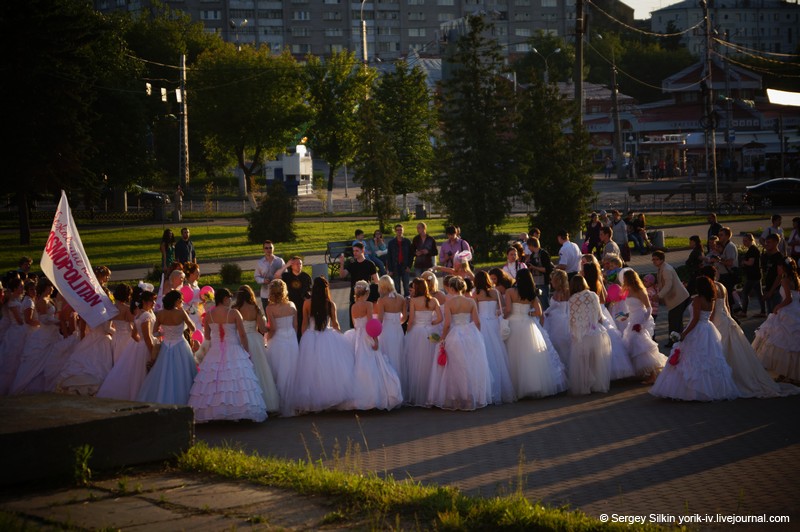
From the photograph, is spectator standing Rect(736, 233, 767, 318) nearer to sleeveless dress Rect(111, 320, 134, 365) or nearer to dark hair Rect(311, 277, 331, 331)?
dark hair Rect(311, 277, 331, 331)

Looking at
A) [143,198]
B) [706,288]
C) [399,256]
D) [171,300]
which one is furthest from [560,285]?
[143,198]

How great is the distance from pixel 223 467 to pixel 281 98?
214 feet

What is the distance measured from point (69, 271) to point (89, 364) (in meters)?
2.38

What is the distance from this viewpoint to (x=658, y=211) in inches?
2232

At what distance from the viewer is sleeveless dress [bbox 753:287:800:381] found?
49.2ft

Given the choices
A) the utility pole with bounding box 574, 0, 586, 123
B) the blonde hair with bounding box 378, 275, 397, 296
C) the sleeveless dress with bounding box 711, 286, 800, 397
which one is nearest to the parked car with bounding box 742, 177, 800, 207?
the utility pole with bounding box 574, 0, 586, 123

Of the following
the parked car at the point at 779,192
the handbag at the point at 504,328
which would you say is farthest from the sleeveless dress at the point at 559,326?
the parked car at the point at 779,192

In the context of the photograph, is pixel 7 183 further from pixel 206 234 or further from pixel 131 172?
pixel 131 172

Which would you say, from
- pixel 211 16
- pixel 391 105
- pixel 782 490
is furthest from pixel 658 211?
pixel 211 16

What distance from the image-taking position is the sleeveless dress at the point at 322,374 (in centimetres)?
1390

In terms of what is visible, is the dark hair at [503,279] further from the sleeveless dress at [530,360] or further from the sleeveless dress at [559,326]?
the sleeveless dress at [559,326]

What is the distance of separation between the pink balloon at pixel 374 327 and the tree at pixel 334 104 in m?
57.3

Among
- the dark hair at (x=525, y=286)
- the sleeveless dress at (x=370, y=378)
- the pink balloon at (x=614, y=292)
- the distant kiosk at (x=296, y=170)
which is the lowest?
the sleeveless dress at (x=370, y=378)

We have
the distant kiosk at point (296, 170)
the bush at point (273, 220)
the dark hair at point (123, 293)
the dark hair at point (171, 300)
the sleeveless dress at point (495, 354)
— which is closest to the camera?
the dark hair at point (171, 300)
